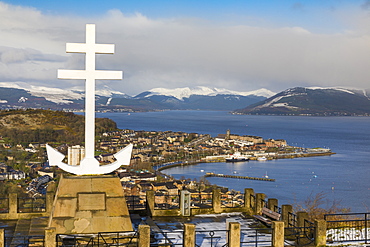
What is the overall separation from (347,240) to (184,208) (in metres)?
5.17

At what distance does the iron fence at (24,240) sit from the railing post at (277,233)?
5.65 meters

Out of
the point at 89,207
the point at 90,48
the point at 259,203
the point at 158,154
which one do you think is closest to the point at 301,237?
the point at 259,203

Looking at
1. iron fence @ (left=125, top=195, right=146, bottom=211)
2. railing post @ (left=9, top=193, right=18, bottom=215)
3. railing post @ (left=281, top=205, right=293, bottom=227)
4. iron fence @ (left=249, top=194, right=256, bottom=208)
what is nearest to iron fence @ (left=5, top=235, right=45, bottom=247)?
railing post @ (left=9, top=193, right=18, bottom=215)

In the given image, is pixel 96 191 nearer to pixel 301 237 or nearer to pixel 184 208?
pixel 184 208

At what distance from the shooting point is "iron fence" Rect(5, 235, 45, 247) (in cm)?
1162

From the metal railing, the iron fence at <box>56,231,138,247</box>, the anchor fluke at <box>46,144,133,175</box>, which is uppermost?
the anchor fluke at <box>46,144,133,175</box>

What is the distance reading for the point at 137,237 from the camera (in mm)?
11453

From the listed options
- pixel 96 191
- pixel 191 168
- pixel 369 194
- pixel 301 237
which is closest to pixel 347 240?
pixel 301 237

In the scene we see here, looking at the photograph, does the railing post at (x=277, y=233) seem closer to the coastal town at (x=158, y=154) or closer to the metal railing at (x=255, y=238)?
the metal railing at (x=255, y=238)

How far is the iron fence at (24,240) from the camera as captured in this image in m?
11.6

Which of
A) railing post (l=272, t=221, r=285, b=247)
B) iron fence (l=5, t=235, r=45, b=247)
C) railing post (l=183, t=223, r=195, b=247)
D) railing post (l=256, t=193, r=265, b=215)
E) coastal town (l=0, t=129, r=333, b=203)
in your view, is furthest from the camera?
coastal town (l=0, t=129, r=333, b=203)

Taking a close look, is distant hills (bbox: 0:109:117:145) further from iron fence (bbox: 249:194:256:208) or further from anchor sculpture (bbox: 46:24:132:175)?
anchor sculpture (bbox: 46:24:132:175)

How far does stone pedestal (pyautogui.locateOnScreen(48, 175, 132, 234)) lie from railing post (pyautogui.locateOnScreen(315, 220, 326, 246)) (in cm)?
491

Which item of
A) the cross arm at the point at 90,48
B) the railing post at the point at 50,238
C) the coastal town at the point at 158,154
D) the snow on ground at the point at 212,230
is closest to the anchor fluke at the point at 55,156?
the railing post at the point at 50,238
